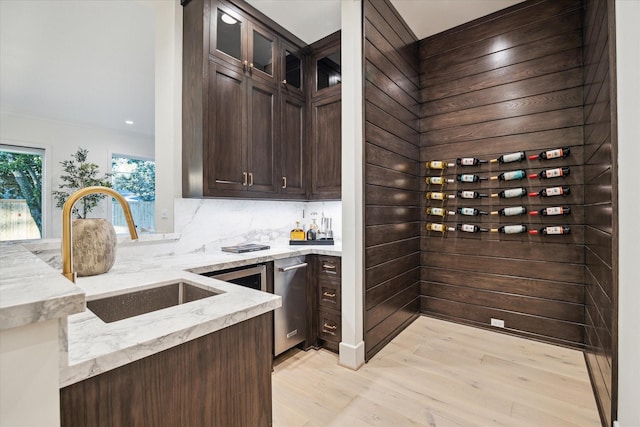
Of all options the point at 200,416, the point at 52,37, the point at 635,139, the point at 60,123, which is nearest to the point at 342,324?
the point at 200,416

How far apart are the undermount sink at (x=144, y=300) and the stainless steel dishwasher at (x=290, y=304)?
934 millimetres

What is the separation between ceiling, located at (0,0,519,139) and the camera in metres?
2.52

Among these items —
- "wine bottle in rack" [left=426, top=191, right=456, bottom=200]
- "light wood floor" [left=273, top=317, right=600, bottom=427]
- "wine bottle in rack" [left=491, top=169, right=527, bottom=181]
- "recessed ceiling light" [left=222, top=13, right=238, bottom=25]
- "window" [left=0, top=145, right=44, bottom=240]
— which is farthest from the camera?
"window" [left=0, top=145, right=44, bottom=240]

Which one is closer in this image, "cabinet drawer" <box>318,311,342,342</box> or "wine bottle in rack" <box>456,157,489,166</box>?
"cabinet drawer" <box>318,311,342,342</box>

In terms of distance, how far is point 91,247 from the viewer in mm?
1543

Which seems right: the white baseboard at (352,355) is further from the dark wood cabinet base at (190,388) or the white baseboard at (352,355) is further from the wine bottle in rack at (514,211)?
the wine bottle in rack at (514,211)

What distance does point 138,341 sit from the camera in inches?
28.9

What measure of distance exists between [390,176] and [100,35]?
3067 mm

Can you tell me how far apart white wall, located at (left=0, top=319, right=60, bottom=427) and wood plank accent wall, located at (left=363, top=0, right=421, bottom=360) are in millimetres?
1969

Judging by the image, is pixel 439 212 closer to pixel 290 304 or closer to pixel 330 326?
pixel 330 326

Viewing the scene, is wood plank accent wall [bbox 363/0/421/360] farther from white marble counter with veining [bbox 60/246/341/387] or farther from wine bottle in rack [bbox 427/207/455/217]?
white marble counter with veining [bbox 60/246/341/387]

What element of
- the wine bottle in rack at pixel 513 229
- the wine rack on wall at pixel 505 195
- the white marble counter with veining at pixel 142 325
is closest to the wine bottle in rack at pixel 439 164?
the wine rack on wall at pixel 505 195

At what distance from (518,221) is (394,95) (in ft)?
5.26

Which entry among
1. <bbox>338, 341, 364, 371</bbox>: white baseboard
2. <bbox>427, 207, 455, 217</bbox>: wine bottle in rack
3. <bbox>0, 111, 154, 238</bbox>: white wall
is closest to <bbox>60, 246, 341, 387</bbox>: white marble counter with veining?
<bbox>338, 341, 364, 371</bbox>: white baseboard
